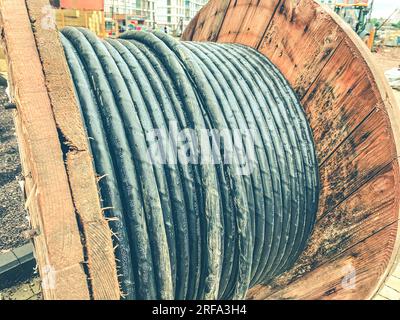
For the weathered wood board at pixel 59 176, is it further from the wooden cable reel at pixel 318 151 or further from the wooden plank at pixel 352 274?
the wooden plank at pixel 352 274

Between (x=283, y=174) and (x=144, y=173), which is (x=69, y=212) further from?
(x=283, y=174)

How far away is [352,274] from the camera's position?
7.11ft

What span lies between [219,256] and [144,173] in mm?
609

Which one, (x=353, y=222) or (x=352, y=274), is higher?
(x=353, y=222)

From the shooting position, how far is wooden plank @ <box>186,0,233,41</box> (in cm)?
329

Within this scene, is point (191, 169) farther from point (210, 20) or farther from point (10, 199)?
point (10, 199)

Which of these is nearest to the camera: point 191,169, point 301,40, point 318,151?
point 191,169

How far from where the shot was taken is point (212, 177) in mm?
1772

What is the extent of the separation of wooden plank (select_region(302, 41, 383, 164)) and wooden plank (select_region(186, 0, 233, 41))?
141 cm

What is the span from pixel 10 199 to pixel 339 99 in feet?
15.0

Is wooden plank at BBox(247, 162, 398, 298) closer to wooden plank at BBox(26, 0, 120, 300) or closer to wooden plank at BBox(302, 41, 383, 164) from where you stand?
wooden plank at BBox(302, 41, 383, 164)

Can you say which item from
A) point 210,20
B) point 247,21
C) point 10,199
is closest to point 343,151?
point 247,21

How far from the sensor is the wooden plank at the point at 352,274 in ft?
6.60

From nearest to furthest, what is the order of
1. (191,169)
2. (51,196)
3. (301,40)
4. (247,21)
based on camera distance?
(51,196) → (191,169) → (301,40) → (247,21)
